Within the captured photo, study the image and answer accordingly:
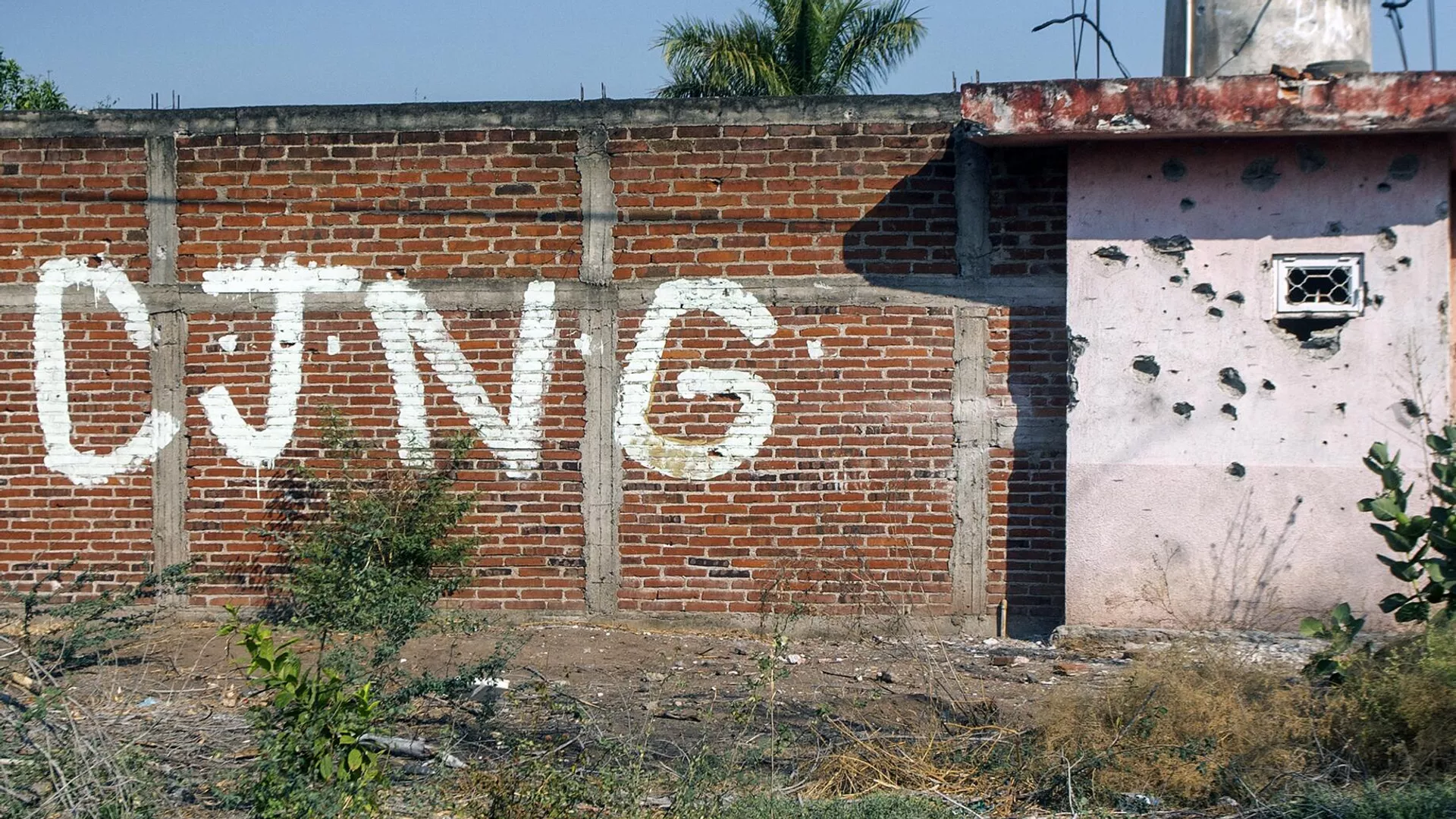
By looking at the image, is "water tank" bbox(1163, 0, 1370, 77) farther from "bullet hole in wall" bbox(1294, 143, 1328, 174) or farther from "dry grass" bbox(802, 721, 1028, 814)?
"dry grass" bbox(802, 721, 1028, 814)

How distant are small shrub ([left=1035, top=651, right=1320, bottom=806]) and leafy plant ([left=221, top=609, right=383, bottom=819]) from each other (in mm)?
2605

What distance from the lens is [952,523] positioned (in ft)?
25.7

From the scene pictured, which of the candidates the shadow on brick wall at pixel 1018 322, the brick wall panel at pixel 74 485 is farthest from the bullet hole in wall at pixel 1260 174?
the brick wall panel at pixel 74 485

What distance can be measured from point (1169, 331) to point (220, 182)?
5.97 meters

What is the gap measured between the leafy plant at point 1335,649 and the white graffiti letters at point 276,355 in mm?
5817

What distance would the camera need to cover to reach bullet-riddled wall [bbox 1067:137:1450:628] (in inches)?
288

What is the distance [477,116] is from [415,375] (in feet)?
5.52

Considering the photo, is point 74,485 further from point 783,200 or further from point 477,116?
point 783,200

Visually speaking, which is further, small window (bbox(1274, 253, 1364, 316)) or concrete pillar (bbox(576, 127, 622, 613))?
concrete pillar (bbox(576, 127, 622, 613))

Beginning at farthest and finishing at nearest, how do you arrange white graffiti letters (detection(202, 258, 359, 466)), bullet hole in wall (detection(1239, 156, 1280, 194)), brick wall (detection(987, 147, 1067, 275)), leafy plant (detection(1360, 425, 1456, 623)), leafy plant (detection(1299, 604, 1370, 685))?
1. white graffiti letters (detection(202, 258, 359, 466))
2. brick wall (detection(987, 147, 1067, 275))
3. bullet hole in wall (detection(1239, 156, 1280, 194))
4. leafy plant (detection(1360, 425, 1456, 623))
5. leafy plant (detection(1299, 604, 1370, 685))

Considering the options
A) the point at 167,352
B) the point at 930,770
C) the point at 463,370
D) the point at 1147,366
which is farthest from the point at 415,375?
the point at 1147,366

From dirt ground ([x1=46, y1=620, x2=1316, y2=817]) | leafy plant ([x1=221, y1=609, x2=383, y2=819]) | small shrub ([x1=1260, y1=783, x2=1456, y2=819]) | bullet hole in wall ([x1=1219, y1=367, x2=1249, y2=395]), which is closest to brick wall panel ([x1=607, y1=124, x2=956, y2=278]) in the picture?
bullet hole in wall ([x1=1219, y1=367, x2=1249, y2=395])

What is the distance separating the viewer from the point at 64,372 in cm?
820

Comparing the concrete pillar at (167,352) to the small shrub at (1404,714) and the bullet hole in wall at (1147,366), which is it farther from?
the small shrub at (1404,714)
